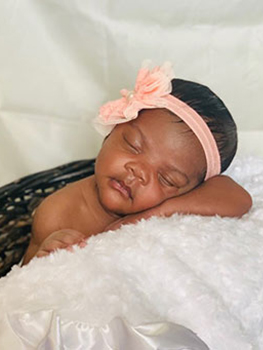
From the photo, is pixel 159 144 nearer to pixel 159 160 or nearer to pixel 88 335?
pixel 159 160

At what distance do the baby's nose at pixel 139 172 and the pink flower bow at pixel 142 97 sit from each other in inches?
4.0

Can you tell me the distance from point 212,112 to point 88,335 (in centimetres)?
59

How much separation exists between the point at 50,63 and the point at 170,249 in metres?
0.74

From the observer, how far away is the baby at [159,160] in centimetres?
118

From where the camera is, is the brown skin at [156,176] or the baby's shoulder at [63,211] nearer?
the brown skin at [156,176]

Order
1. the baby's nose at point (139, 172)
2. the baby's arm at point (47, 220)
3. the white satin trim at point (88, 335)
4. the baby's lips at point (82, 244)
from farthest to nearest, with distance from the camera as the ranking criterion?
1. the baby's arm at point (47, 220)
2. the baby's nose at point (139, 172)
3. the baby's lips at point (82, 244)
4. the white satin trim at point (88, 335)

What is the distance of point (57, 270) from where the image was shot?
926 millimetres

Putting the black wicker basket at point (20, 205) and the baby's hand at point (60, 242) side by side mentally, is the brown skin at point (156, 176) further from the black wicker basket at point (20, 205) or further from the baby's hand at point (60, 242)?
the black wicker basket at point (20, 205)

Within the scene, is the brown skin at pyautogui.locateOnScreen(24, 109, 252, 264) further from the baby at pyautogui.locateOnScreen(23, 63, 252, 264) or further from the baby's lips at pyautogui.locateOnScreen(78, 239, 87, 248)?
the baby's lips at pyautogui.locateOnScreen(78, 239, 87, 248)

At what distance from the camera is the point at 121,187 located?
1.18 metres

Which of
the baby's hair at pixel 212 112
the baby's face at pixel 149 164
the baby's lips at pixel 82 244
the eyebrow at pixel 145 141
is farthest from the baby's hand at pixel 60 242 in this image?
the baby's hair at pixel 212 112

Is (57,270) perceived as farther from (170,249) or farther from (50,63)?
(50,63)

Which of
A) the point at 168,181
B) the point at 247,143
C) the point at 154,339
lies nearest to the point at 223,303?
the point at 154,339

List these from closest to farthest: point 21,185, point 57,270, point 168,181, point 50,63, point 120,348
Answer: point 120,348, point 57,270, point 168,181, point 21,185, point 50,63
